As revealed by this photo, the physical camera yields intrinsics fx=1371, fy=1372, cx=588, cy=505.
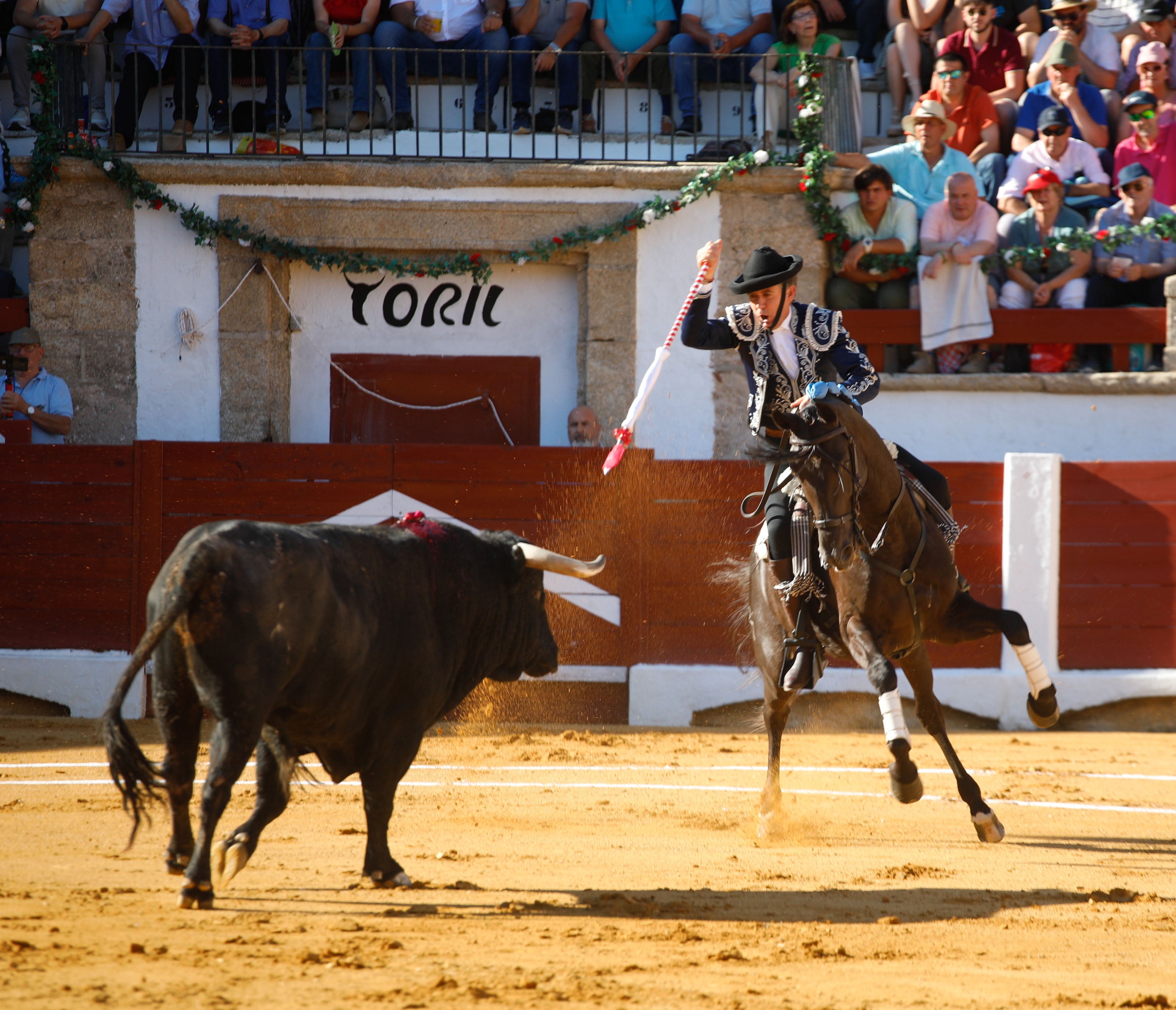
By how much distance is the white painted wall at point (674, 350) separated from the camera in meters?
8.98

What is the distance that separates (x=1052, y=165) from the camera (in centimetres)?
918

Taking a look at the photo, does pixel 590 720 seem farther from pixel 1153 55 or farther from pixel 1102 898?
pixel 1153 55

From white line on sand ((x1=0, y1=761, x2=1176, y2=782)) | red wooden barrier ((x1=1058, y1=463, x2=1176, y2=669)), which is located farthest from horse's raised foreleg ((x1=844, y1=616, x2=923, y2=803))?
red wooden barrier ((x1=1058, y1=463, x2=1176, y2=669))

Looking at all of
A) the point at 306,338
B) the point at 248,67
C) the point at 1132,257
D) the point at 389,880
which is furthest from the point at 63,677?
the point at 1132,257

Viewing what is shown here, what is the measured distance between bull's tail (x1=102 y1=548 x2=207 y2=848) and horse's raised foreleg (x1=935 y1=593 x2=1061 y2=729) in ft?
9.45

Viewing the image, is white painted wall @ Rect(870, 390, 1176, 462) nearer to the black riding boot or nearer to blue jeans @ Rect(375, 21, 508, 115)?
blue jeans @ Rect(375, 21, 508, 115)

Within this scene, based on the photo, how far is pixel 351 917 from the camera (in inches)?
138

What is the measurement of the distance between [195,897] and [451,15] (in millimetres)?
7526

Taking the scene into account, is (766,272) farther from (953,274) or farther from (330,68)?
(330,68)

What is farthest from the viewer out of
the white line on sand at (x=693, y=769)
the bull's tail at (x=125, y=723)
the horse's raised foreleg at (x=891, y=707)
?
the white line on sand at (x=693, y=769)

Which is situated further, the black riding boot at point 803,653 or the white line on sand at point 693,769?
the white line on sand at point 693,769

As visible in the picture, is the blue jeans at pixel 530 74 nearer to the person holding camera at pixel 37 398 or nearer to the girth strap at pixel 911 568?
the person holding camera at pixel 37 398

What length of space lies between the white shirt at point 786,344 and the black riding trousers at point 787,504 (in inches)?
15.4

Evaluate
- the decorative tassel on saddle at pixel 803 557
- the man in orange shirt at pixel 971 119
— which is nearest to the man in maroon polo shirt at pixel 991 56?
the man in orange shirt at pixel 971 119
